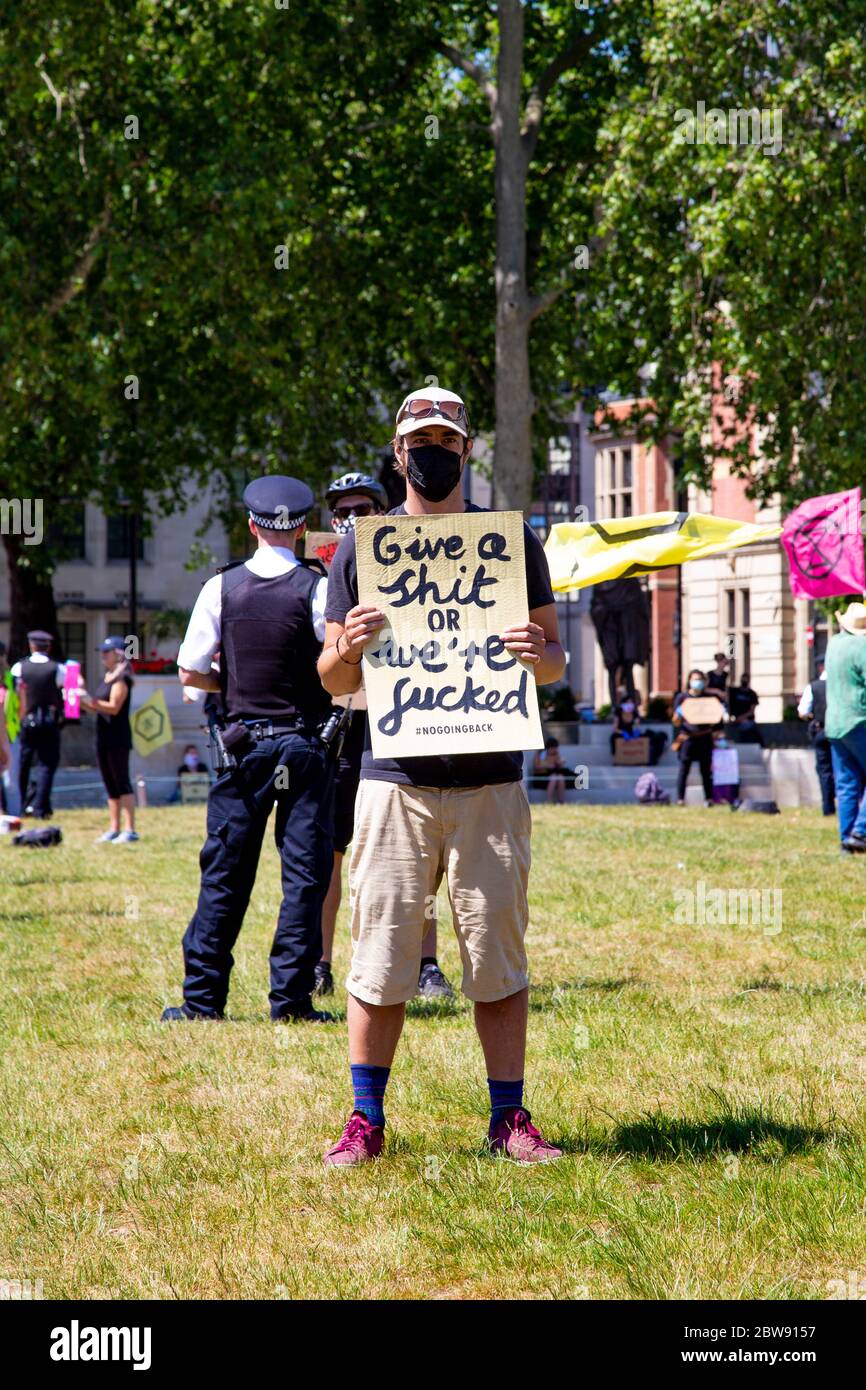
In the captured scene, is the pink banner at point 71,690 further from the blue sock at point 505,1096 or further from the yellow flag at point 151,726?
the blue sock at point 505,1096

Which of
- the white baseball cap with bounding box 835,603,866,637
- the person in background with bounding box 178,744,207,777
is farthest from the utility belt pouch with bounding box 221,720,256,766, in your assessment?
the person in background with bounding box 178,744,207,777

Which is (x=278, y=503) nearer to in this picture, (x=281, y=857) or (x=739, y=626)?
(x=281, y=857)

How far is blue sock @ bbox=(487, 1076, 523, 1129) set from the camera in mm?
4898

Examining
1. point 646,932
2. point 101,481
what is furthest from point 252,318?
point 646,932

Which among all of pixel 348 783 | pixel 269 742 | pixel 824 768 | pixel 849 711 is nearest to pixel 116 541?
pixel 824 768

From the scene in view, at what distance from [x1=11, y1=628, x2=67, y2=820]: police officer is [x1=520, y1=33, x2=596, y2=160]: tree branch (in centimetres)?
1359

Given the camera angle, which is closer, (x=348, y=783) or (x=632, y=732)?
(x=348, y=783)

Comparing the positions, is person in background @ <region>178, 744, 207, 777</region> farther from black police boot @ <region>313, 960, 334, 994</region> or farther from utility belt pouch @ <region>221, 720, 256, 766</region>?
utility belt pouch @ <region>221, 720, 256, 766</region>

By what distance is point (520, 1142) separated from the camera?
190 inches

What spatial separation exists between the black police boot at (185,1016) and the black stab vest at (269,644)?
125 cm

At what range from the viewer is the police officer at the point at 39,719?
59.0 ft

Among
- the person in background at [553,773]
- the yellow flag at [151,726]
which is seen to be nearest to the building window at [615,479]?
the person in background at [553,773]

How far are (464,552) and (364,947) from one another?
1154mm

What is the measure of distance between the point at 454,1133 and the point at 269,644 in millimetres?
2444
